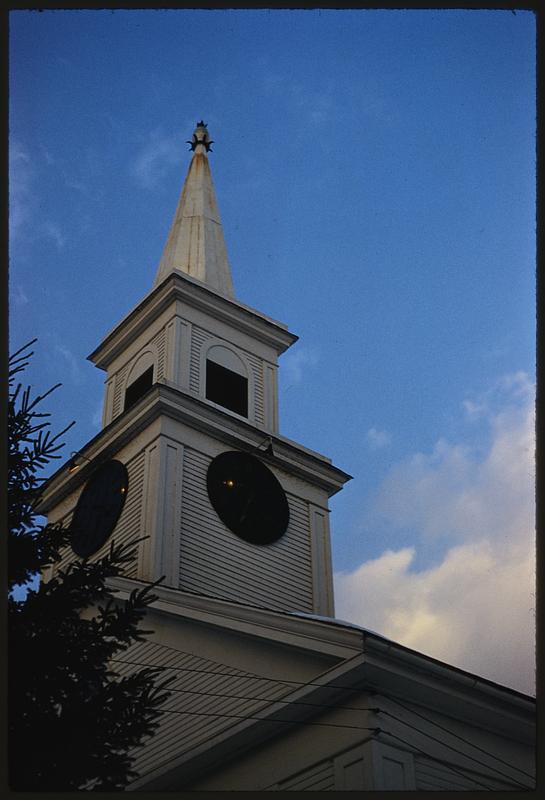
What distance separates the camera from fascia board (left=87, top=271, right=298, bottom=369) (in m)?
24.9

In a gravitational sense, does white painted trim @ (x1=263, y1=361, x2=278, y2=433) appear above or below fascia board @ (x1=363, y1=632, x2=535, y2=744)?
above

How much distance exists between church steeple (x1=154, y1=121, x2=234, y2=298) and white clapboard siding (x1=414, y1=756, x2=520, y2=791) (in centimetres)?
1481

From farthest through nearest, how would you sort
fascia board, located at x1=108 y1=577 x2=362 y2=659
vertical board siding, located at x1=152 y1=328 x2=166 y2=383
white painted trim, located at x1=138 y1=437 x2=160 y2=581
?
vertical board siding, located at x1=152 y1=328 x2=166 y2=383, white painted trim, located at x1=138 y1=437 x2=160 y2=581, fascia board, located at x1=108 y1=577 x2=362 y2=659

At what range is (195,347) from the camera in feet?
79.9

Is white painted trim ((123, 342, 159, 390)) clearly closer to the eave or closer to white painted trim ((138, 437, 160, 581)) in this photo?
white painted trim ((138, 437, 160, 581))

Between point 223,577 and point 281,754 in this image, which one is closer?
point 281,754

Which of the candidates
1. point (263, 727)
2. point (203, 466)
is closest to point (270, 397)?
point (203, 466)

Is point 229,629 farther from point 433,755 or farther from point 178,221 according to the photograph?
point 178,221

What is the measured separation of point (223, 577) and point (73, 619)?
11.3 metres

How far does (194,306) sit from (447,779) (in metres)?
14.4

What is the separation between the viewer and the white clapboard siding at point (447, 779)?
1245 centimetres

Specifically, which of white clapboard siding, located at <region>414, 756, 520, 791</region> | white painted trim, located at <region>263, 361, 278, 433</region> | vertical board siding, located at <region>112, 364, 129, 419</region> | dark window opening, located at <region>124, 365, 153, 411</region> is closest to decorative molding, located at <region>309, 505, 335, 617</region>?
white painted trim, located at <region>263, 361, 278, 433</region>

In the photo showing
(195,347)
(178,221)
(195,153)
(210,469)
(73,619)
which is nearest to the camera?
(73,619)

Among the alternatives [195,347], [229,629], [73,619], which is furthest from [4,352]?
[195,347]
